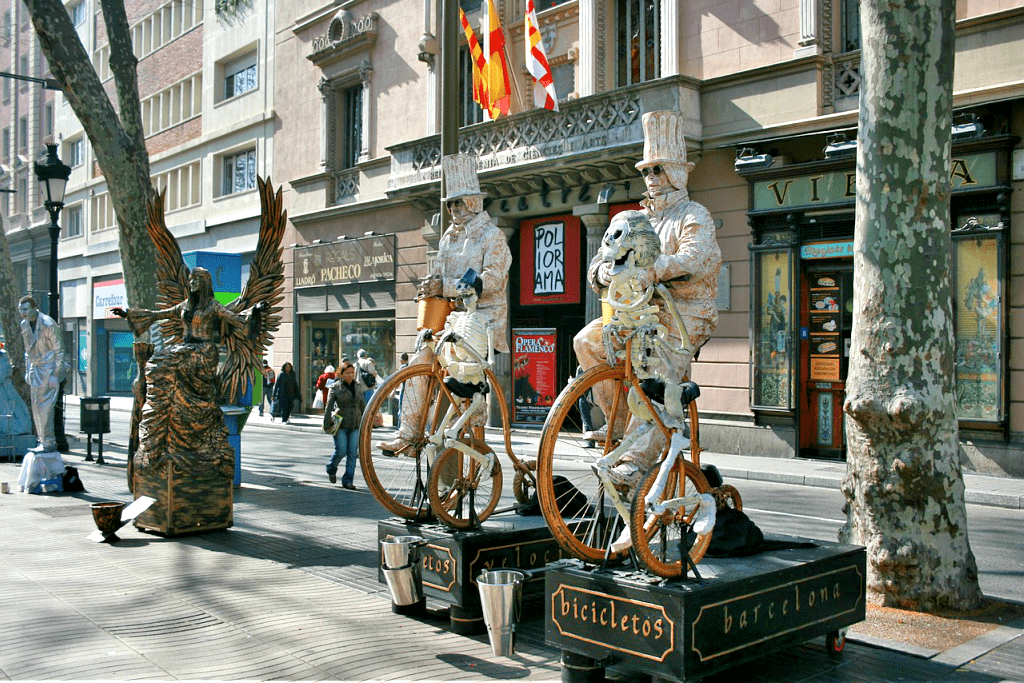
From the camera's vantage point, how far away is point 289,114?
2931cm

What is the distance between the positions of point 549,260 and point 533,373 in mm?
2704

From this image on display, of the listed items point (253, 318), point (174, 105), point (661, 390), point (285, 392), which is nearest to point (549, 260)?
point (285, 392)

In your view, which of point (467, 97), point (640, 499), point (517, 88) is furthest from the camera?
point (467, 97)

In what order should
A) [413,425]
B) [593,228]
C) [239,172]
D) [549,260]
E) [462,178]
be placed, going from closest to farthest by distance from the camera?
[413,425]
[462,178]
[593,228]
[549,260]
[239,172]

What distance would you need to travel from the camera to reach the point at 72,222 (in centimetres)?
4512

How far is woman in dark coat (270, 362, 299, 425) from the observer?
25.5 m

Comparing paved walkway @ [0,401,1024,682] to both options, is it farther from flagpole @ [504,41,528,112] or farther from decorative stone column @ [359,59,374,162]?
decorative stone column @ [359,59,374,162]

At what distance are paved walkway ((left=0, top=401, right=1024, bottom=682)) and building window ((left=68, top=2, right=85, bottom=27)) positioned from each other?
40355 mm

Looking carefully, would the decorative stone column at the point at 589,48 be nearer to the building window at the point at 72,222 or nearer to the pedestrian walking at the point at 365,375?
the pedestrian walking at the point at 365,375

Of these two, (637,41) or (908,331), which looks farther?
(637,41)

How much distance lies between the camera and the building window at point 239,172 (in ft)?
104

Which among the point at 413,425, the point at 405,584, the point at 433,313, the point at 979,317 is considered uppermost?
the point at 979,317

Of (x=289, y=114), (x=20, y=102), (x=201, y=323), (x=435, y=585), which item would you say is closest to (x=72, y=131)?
(x=20, y=102)

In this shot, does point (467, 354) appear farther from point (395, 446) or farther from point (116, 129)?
point (116, 129)
